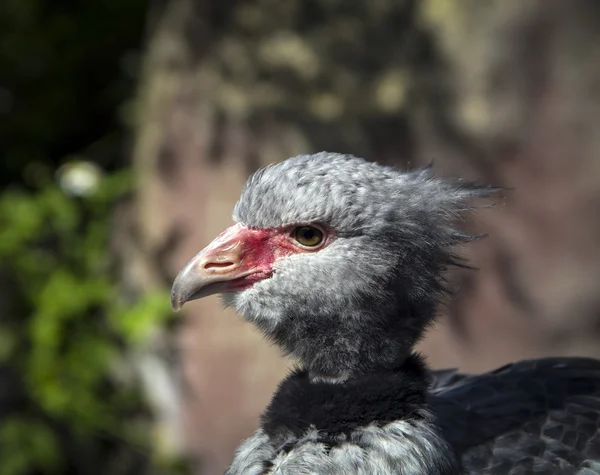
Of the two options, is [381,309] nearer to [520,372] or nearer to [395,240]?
[395,240]

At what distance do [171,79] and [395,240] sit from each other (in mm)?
2299

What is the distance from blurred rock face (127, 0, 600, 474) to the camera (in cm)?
343

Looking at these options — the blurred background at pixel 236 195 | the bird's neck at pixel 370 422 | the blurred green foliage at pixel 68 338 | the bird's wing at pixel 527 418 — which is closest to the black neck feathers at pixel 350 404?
the bird's neck at pixel 370 422

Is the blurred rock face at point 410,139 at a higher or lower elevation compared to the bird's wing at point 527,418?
higher

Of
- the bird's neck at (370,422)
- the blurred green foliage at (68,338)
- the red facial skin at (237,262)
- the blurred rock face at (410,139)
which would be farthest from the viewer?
the blurred green foliage at (68,338)

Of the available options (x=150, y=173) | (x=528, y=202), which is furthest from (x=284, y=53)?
(x=528, y=202)

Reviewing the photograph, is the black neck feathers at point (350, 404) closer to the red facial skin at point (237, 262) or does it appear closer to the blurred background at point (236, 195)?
the red facial skin at point (237, 262)

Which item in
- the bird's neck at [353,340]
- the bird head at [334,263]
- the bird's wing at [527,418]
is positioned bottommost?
the bird's wing at [527,418]

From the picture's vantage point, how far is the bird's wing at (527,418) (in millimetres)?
1675

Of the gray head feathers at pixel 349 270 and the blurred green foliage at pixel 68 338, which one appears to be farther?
the blurred green foliage at pixel 68 338

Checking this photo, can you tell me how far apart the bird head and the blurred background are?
1.69 m

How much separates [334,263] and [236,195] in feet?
6.36

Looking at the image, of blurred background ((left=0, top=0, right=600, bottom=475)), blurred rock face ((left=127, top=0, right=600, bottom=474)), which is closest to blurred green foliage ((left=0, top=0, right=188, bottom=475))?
blurred background ((left=0, top=0, right=600, bottom=475))

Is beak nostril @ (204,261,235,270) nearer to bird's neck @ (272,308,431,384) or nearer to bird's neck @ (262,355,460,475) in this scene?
bird's neck @ (272,308,431,384)
